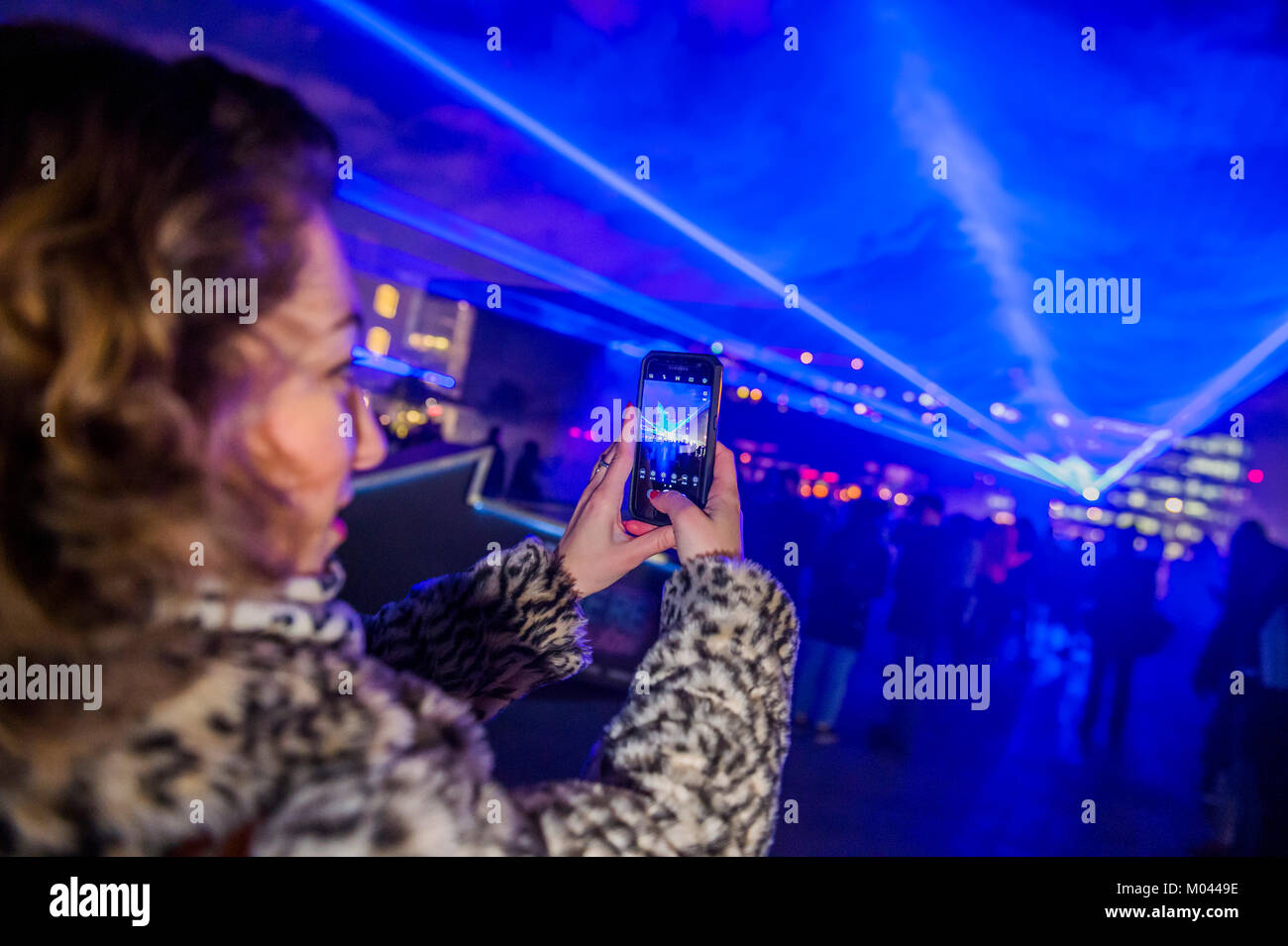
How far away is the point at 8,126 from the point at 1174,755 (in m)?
Result: 7.68

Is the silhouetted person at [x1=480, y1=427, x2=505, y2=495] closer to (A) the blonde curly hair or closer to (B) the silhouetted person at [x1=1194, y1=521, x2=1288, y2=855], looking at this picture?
(A) the blonde curly hair

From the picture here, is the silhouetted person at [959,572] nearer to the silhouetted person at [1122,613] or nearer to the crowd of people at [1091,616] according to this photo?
the crowd of people at [1091,616]

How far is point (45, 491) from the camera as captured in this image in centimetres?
69

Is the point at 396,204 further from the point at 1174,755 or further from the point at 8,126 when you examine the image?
the point at 1174,755

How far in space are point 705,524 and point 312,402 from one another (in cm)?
69

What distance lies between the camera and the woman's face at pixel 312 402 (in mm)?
809

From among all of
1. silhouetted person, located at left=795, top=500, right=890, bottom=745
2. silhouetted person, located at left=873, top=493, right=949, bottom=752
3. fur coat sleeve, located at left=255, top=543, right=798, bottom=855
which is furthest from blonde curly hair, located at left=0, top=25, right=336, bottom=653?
silhouetted person, located at left=873, top=493, right=949, bottom=752

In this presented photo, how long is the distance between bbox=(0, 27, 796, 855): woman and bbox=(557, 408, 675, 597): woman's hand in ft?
2.04

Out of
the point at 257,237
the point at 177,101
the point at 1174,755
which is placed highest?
the point at 177,101

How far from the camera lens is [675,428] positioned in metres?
1.67
